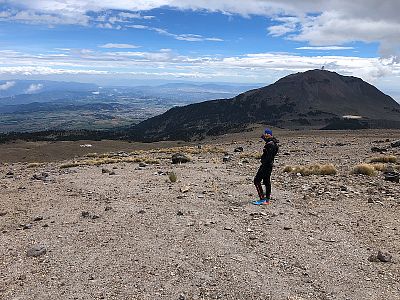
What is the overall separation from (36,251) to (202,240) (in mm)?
A: 3851

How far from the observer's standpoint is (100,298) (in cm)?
711

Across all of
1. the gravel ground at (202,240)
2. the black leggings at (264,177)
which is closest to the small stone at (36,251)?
the gravel ground at (202,240)

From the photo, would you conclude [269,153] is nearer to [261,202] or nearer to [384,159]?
[261,202]

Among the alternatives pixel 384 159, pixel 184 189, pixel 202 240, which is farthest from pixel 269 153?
pixel 384 159

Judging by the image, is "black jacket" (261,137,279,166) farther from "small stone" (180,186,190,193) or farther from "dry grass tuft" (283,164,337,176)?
"dry grass tuft" (283,164,337,176)

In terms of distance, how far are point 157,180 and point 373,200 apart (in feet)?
30.3

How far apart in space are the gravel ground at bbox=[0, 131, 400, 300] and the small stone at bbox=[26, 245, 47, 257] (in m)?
0.02

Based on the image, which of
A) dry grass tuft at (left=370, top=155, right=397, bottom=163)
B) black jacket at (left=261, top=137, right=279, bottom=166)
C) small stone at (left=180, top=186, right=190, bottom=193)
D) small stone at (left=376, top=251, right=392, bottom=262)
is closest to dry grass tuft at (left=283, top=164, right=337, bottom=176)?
dry grass tuft at (left=370, top=155, right=397, bottom=163)

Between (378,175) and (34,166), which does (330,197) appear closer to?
(378,175)

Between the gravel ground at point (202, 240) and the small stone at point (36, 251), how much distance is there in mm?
25

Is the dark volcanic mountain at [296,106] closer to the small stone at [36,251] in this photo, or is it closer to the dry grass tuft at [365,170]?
the dry grass tuft at [365,170]

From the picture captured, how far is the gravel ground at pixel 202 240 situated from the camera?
747 centimetres

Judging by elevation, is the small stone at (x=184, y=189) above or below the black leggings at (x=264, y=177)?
below

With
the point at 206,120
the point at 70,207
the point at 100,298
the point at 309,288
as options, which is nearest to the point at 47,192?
the point at 70,207
